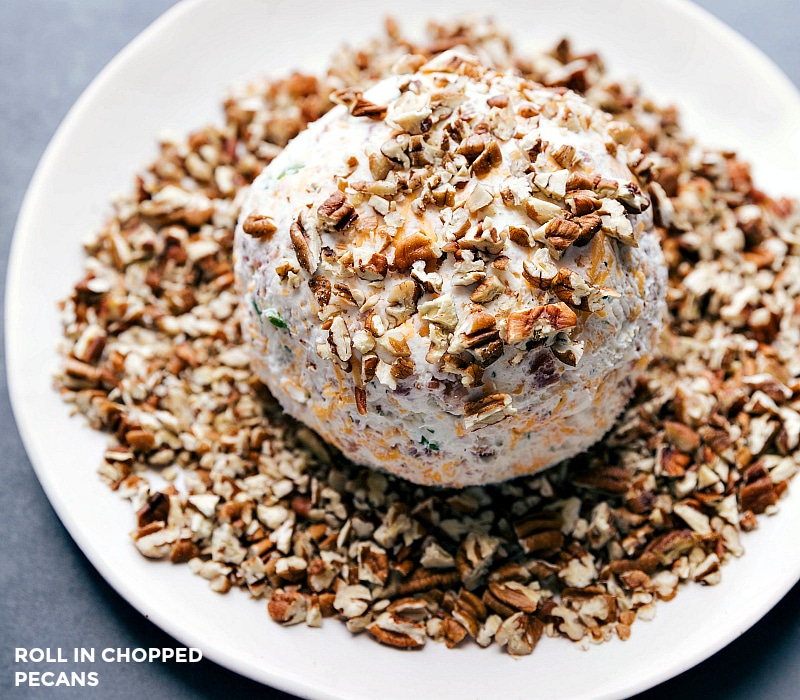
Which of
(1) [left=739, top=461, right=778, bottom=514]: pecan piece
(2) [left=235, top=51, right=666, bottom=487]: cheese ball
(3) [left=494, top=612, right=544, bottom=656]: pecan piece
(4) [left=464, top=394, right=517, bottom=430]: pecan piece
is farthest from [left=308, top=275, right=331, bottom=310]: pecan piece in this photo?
(1) [left=739, top=461, right=778, bottom=514]: pecan piece

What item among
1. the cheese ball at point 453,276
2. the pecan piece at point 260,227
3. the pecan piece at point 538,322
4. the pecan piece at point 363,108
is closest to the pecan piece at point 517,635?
the cheese ball at point 453,276

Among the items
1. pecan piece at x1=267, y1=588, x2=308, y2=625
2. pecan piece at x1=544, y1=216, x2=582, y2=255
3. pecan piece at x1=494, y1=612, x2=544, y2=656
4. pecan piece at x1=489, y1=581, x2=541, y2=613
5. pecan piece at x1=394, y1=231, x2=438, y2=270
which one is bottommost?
pecan piece at x1=267, y1=588, x2=308, y2=625

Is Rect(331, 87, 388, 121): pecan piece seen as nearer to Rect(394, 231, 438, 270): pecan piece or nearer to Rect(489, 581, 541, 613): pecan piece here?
Rect(394, 231, 438, 270): pecan piece

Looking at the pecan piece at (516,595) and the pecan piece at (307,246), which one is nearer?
the pecan piece at (307,246)

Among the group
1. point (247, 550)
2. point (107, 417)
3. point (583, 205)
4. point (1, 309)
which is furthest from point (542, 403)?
point (1, 309)

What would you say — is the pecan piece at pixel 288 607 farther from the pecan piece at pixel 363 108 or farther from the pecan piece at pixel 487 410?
the pecan piece at pixel 363 108

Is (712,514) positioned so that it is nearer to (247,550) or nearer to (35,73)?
(247,550)
